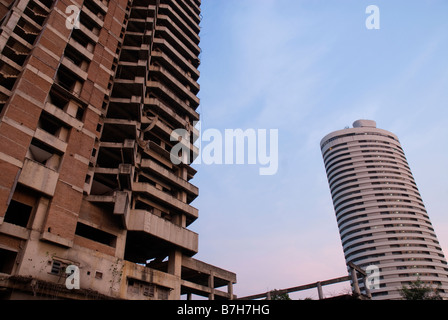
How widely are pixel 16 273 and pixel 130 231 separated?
11397 mm

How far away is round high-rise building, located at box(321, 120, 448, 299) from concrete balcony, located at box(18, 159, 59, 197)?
9026 cm

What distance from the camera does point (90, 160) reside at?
99.1 ft

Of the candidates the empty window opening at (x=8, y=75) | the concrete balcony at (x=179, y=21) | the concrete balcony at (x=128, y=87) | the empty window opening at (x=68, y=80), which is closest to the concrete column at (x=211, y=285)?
the concrete balcony at (x=128, y=87)

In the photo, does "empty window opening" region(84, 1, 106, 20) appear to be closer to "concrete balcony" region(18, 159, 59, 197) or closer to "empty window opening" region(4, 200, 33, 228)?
"concrete balcony" region(18, 159, 59, 197)

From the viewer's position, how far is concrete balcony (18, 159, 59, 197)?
2373 centimetres

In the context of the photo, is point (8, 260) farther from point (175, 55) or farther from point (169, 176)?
A: point (175, 55)

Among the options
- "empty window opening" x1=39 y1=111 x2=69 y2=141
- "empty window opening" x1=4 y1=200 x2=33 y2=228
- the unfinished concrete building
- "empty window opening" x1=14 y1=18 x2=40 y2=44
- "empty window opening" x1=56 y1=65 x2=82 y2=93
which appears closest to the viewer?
the unfinished concrete building

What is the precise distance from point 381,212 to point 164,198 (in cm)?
8450

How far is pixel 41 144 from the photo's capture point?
2630 centimetres

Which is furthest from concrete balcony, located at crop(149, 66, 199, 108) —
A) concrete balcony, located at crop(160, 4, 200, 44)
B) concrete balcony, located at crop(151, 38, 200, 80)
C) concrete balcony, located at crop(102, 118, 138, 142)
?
concrete balcony, located at crop(102, 118, 138, 142)

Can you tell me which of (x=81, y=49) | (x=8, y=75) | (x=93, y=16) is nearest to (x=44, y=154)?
(x=8, y=75)

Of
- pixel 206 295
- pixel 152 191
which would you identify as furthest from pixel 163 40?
pixel 206 295

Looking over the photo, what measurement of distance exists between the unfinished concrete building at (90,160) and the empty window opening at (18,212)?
0.36 ft

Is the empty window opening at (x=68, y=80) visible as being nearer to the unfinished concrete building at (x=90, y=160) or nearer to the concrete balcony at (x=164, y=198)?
the unfinished concrete building at (x=90, y=160)
